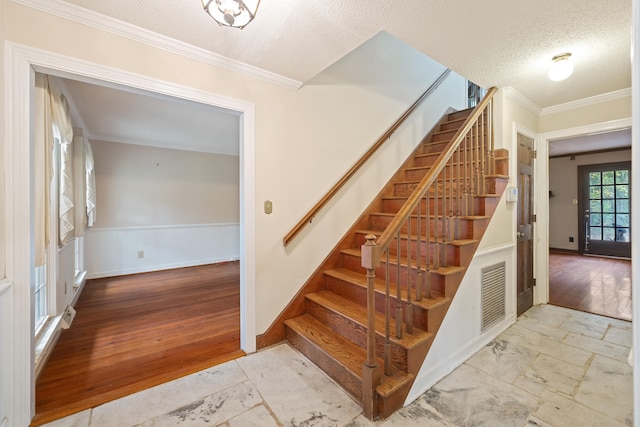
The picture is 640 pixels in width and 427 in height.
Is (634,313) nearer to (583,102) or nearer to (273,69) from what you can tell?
(273,69)

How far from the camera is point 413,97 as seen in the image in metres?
3.59

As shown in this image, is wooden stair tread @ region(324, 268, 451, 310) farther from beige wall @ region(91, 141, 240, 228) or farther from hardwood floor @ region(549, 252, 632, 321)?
beige wall @ region(91, 141, 240, 228)

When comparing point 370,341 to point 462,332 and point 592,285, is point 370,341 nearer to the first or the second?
point 462,332

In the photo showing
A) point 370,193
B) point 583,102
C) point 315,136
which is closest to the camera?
point 315,136

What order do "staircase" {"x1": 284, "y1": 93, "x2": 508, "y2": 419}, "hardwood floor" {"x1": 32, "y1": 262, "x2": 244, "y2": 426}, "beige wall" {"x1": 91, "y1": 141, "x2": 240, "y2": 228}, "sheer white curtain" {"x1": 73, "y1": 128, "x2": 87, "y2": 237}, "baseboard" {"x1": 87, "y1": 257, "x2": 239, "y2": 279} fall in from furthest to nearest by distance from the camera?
"beige wall" {"x1": 91, "y1": 141, "x2": 240, "y2": 228}
"baseboard" {"x1": 87, "y1": 257, "x2": 239, "y2": 279}
"sheer white curtain" {"x1": 73, "y1": 128, "x2": 87, "y2": 237}
"hardwood floor" {"x1": 32, "y1": 262, "x2": 244, "y2": 426}
"staircase" {"x1": 284, "y1": 93, "x2": 508, "y2": 419}

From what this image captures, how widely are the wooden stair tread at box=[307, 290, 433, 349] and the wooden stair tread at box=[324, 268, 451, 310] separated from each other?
17 centimetres

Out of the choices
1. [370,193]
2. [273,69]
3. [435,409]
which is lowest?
[435,409]

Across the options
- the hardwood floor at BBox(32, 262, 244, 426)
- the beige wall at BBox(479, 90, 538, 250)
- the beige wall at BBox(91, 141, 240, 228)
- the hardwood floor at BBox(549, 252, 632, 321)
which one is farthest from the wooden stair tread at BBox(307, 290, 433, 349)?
the beige wall at BBox(91, 141, 240, 228)

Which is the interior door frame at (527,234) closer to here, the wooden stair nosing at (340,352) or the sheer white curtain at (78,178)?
the wooden stair nosing at (340,352)

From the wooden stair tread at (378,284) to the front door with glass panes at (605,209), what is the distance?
6.67m

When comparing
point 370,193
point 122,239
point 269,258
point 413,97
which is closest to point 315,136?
point 370,193

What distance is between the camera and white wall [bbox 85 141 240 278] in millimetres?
4543

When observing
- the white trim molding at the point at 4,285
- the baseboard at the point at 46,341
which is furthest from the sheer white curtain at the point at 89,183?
the white trim molding at the point at 4,285

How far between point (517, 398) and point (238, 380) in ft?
5.93
